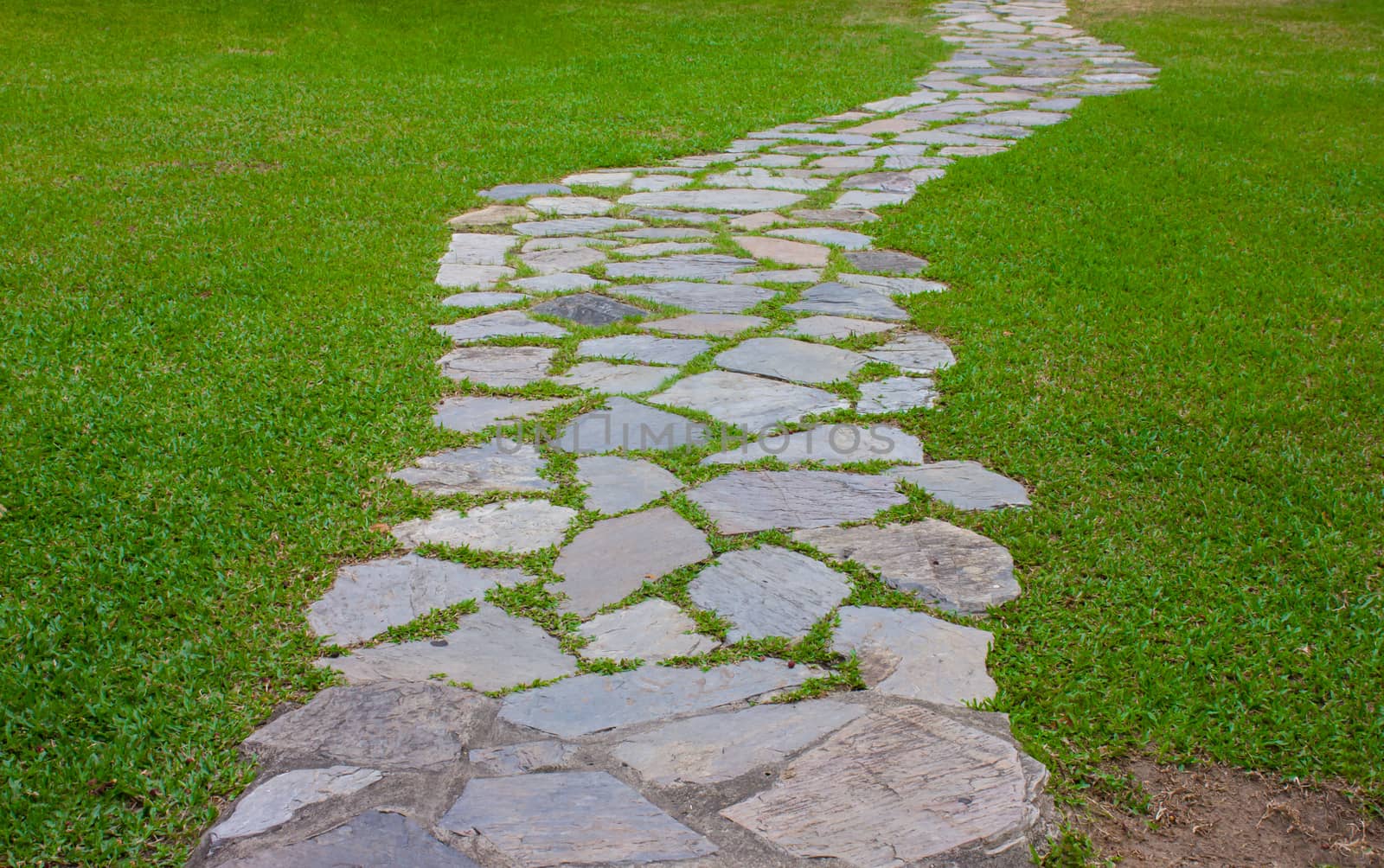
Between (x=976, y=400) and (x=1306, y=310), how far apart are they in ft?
5.27

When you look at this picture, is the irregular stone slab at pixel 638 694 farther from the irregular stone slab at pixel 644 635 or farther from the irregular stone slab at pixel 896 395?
the irregular stone slab at pixel 896 395

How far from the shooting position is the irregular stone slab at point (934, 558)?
218 cm

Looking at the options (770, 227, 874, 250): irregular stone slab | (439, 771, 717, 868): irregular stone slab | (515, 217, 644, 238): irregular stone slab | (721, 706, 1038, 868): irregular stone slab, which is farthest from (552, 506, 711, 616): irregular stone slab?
(515, 217, 644, 238): irregular stone slab

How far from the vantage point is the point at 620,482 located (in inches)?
103

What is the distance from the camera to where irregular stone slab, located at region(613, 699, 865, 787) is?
5.55ft

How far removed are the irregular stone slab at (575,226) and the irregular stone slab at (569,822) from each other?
3.42 meters

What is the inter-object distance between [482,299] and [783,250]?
1.37m

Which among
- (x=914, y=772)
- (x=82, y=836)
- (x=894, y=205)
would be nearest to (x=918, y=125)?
(x=894, y=205)

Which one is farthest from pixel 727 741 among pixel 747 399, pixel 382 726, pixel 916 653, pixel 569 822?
pixel 747 399

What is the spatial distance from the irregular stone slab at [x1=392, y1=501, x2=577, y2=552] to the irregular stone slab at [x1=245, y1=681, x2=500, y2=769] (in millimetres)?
504

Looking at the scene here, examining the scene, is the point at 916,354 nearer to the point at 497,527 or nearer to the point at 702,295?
the point at 702,295

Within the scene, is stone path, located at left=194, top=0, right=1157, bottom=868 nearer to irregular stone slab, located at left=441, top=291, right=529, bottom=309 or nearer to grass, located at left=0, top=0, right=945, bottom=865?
irregular stone slab, located at left=441, top=291, right=529, bottom=309

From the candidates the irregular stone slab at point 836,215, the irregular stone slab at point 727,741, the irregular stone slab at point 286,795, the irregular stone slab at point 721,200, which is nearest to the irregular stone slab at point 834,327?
the irregular stone slab at point 836,215

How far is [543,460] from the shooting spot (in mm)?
2730
